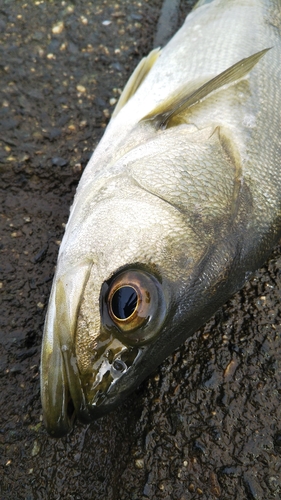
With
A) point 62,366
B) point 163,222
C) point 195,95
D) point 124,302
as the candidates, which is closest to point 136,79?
point 195,95

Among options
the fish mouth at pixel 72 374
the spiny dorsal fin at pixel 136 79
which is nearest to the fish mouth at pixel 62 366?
the fish mouth at pixel 72 374

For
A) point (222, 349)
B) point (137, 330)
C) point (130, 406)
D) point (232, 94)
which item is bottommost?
point (130, 406)

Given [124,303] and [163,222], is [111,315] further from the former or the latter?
[163,222]

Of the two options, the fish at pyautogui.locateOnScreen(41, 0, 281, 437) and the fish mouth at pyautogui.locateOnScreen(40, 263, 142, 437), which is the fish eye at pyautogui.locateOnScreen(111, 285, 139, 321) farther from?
the fish mouth at pyautogui.locateOnScreen(40, 263, 142, 437)

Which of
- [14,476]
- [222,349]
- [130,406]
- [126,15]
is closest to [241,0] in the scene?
[126,15]

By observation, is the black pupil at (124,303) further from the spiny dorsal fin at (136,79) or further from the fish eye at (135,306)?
the spiny dorsal fin at (136,79)

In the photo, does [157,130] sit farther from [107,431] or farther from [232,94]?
[107,431]
